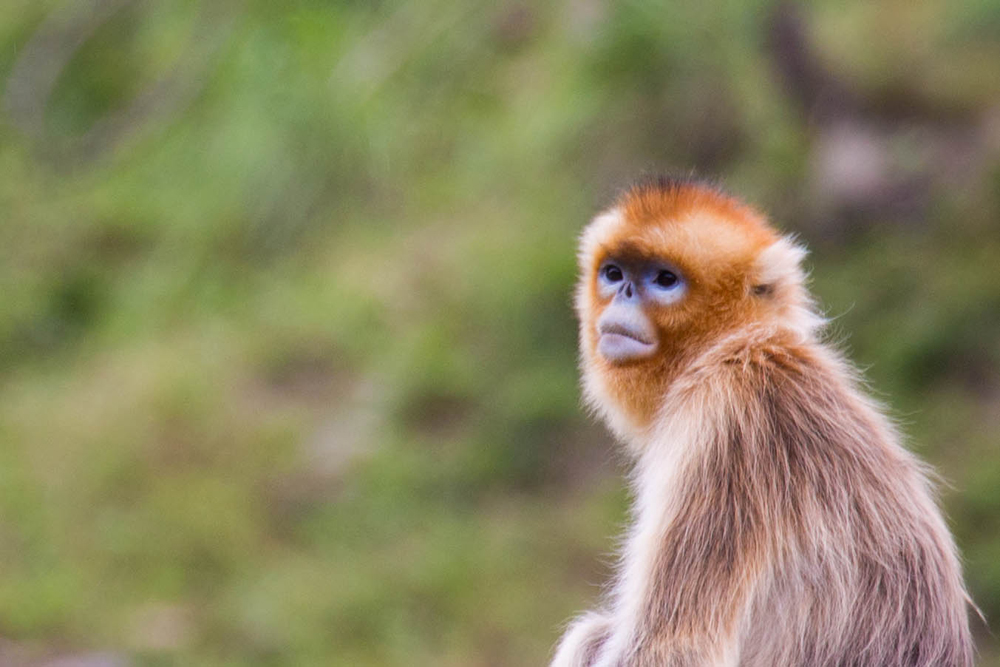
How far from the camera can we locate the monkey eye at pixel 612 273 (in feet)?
13.5

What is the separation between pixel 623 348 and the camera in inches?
157

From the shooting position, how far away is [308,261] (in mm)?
9320

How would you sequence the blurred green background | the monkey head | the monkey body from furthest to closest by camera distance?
the blurred green background
the monkey head
the monkey body

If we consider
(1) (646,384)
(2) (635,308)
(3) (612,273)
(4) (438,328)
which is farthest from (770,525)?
(4) (438,328)

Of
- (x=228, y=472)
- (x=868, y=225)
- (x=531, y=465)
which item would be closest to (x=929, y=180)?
(x=868, y=225)

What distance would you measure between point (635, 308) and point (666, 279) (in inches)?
4.9

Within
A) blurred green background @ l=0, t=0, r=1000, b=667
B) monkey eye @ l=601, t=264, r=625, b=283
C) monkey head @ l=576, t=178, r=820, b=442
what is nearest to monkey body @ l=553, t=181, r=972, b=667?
monkey head @ l=576, t=178, r=820, b=442

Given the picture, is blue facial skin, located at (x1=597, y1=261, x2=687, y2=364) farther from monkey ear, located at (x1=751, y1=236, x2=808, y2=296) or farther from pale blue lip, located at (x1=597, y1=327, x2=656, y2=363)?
monkey ear, located at (x1=751, y1=236, x2=808, y2=296)

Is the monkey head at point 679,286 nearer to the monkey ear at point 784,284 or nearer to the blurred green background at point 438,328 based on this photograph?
the monkey ear at point 784,284

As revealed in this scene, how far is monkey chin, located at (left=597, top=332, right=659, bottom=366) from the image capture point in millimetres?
3969

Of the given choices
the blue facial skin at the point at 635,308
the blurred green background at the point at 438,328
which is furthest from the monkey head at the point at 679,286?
the blurred green background at the point at 438,328

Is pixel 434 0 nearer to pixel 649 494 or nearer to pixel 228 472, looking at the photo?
pixel 649 494

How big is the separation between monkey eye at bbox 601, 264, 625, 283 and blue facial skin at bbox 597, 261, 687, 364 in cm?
4

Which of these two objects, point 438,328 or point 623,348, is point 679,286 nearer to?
point 623,348
